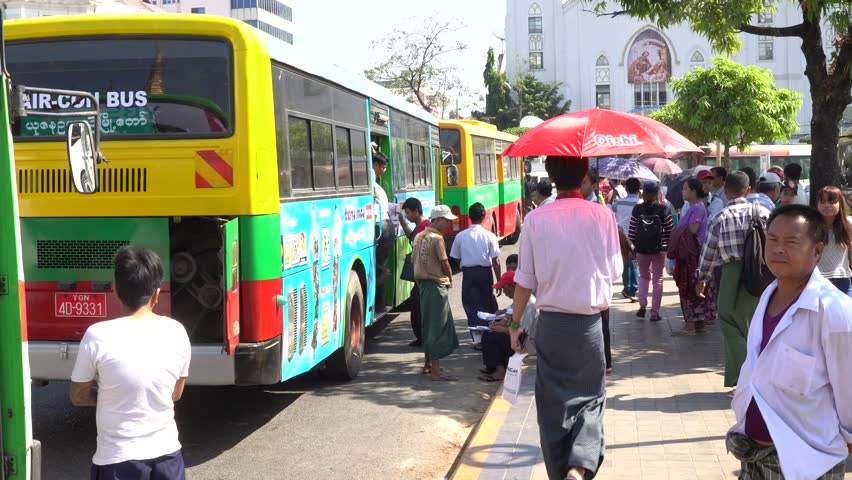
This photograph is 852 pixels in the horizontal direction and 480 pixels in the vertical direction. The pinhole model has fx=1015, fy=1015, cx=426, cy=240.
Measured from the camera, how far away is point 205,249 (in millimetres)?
7430

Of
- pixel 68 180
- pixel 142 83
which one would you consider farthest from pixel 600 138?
pixel 68 180

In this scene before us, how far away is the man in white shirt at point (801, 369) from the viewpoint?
10.8ft

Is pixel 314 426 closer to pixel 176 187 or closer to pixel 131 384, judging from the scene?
pixel 176 187

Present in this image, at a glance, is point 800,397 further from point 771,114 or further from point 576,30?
point 576,30

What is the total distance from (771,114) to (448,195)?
1507 cm

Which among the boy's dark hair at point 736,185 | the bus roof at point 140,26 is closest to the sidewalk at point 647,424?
the boy's dark hair at point 736,185

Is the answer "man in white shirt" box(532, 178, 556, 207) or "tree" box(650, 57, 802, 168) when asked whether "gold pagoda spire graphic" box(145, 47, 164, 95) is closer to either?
"man in white shirt" box(532, 178, 556, 207)

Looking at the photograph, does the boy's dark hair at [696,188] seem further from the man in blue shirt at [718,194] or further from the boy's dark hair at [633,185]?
the boy's dark hair at [633,185]

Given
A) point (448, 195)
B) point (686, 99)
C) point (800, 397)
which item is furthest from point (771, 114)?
point (800, 397)

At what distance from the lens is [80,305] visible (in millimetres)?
7113

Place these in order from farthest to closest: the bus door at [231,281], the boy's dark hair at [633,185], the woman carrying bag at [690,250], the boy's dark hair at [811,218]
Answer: the boy's dark hair at [633,185]
the woman carrying bag at [690,250]
the bus door at [231,281]
the boy's dark hair at [811,218]

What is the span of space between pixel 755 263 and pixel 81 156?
4840 mm

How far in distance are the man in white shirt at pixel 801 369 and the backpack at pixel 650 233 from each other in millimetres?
8769

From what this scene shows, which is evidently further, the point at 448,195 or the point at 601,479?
the point at 448,195
